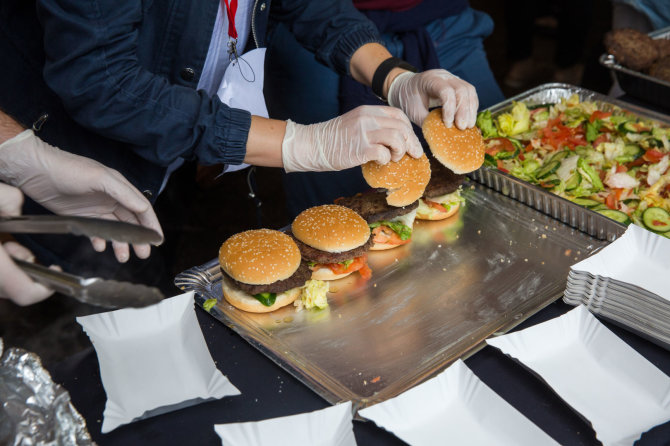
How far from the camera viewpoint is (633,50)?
3510mm

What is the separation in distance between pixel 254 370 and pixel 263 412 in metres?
0.18

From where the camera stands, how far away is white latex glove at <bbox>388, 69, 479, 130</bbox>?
2559mm

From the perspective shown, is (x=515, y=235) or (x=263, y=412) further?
(x=515, y=235)

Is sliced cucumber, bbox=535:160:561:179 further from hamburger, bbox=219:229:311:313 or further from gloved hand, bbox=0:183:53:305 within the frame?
gloved hand, bbox=0:183:53:305

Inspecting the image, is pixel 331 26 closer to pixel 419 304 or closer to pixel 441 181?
pixel 441 181

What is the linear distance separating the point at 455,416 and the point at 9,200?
1.32 meters

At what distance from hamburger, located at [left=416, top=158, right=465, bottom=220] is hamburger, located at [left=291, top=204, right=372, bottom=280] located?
0.42 metres

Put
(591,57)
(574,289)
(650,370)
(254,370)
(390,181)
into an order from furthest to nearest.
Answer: (591,57)
(390,181)
(574,289)
(254,370)
(650,370)

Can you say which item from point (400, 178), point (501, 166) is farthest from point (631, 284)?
point (501, 166)

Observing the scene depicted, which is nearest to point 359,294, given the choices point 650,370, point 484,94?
point 650,370

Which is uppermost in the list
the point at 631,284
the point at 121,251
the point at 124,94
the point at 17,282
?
the point at 124,94

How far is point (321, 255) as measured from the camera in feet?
7.39

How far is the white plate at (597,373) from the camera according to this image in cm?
160

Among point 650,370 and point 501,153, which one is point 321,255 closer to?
point 650,370
